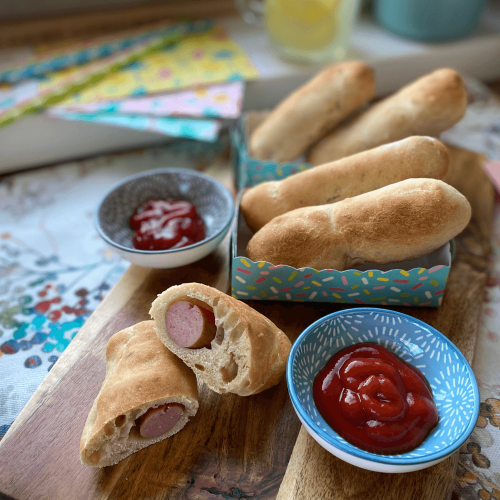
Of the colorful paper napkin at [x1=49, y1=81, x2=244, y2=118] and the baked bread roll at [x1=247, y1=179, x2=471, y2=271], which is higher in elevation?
the baked bread roll at [x1=247, y1=179, x2=471, y2=271]

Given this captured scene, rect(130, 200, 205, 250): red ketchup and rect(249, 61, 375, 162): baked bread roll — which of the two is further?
rect(249, 61, 375, 162): baked bread roll

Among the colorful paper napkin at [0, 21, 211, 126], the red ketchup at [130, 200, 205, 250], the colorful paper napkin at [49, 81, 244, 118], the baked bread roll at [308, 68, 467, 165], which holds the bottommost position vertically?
the red ketchup at [130, 200, 205, 250]

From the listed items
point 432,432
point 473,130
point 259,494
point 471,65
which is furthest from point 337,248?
point 471,65

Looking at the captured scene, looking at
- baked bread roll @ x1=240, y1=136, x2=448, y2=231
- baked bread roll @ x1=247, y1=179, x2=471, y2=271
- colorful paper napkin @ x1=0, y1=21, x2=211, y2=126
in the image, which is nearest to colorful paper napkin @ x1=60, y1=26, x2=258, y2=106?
colorful paper napkin @ x1=0, y1=21, x2=211, y2=126

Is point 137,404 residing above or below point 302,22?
below

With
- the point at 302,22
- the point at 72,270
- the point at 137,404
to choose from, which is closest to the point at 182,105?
the point at 302,22

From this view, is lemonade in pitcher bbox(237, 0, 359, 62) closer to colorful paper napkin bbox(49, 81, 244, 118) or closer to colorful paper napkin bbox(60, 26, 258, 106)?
colorful paper napkin bbox(60, 26, 258, 106)

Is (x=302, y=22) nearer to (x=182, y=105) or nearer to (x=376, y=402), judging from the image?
(x=182, y=105)
